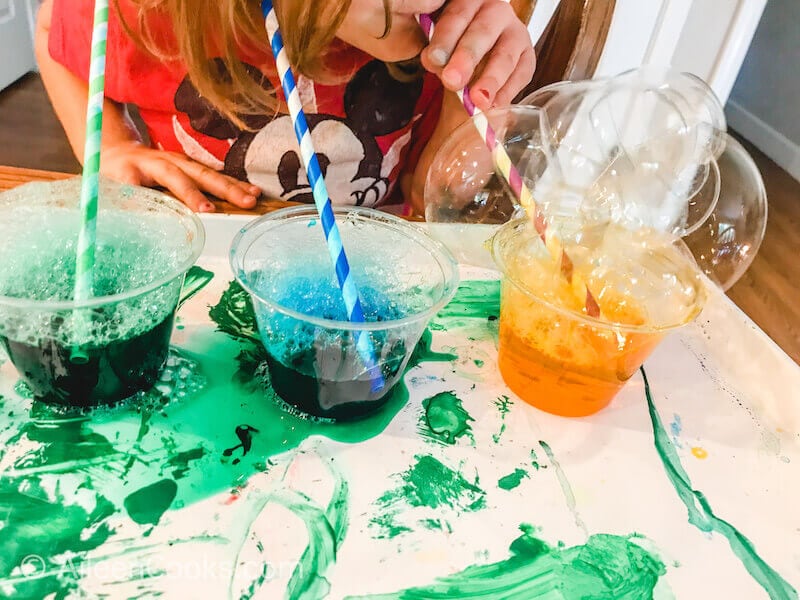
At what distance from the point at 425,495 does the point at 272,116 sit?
622mm

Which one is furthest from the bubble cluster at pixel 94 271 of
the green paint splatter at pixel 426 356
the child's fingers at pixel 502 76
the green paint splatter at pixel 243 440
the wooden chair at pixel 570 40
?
the wooden chair at pixel 570 40

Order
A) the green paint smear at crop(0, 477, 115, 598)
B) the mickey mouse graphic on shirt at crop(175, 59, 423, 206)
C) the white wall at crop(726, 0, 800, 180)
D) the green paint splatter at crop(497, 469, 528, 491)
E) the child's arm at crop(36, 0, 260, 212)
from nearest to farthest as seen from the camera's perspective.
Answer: the green paint smear at crop(0, 477, 115, 598)
the green paint splatter at crop(497, 469, 528, 491)
the child's arm at crop(36, 0, 260, 212)
the mickey mouse graphic on shirt at crop(175, 59, 423, 206)
the white wall at crop(726, 0, 800, 180)

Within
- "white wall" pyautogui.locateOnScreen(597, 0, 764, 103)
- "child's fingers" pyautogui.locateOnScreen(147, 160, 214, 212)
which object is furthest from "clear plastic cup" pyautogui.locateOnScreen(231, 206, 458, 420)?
"white wall" pyautogui.locateOnScreen(597, 0, 764, 103)

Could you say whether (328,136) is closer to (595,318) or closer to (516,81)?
(516,81)

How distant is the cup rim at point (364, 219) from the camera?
1.44 feet

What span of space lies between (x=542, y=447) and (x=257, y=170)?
60cm

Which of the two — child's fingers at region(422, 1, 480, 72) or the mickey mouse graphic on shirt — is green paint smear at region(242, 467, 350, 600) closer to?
child's fingers at region(422, 1, 480, 72)

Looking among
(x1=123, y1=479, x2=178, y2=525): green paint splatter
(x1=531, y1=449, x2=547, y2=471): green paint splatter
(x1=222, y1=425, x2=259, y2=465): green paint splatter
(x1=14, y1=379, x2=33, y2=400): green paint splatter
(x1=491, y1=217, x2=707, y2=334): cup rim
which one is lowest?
(x1=14, y1=379, x2=33, y2=400): green paint splatter

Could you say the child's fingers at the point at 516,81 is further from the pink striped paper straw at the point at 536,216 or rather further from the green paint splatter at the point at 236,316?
the green paint splatter at the point at 236,316

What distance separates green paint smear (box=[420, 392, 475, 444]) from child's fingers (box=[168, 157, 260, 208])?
0.37 metres

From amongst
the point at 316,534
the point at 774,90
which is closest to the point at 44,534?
the point at 316,534

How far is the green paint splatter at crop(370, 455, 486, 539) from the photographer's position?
422 millimetres

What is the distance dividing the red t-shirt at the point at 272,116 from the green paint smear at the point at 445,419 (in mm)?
489

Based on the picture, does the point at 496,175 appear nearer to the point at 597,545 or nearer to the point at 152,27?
the point at 597,545
